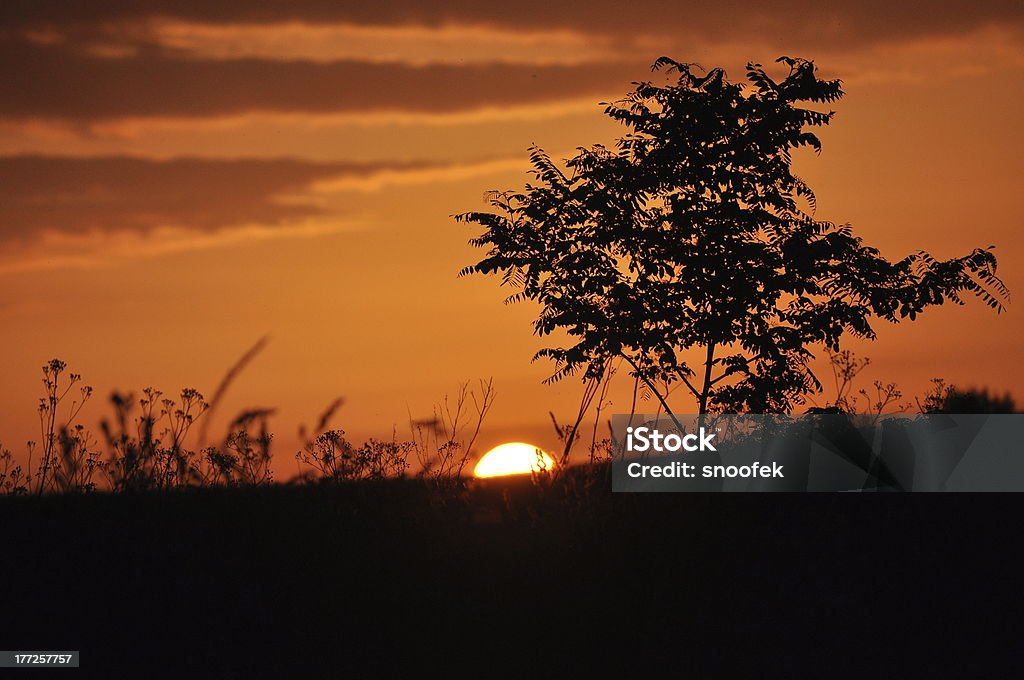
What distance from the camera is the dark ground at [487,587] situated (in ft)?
29.8

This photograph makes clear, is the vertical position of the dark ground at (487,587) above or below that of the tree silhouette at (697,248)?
below

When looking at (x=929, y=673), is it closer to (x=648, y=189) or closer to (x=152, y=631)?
(x=152, y=631)

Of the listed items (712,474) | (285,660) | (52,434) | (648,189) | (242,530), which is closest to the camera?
(285,660)

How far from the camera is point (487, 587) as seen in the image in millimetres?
10359

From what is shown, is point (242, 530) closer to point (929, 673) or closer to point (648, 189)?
point (929, 673)

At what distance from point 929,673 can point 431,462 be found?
564 centimetres

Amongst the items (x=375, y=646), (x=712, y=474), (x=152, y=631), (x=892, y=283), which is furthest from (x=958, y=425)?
(x=152, y=631)

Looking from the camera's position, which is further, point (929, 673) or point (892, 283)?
point (892, 283)

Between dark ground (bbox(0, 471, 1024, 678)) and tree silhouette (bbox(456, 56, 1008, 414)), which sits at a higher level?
tree silhouette (bbox(456, 56, 1008, 414))

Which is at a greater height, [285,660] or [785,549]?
[785,549]

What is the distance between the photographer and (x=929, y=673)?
360 inches

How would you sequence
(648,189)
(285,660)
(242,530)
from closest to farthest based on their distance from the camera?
(285,660) → (242,530) → (648,189)

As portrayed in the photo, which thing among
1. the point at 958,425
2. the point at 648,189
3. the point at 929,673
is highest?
the point at 648,189

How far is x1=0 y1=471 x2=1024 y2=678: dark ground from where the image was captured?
9.09m
